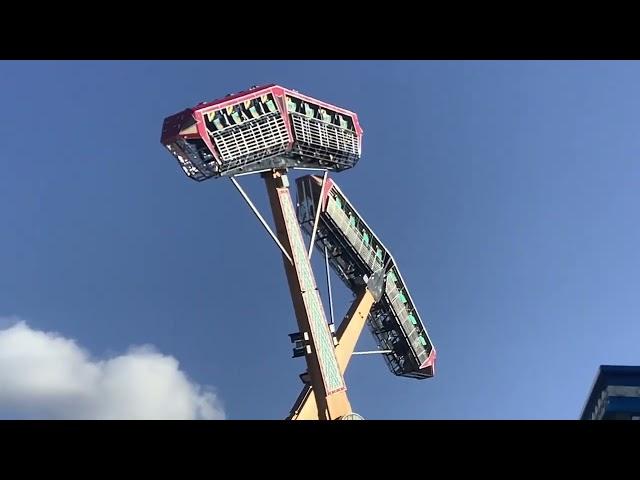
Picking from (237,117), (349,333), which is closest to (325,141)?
(237,117)

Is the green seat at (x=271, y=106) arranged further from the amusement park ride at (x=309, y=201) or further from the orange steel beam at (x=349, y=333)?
the orange steel beam at (x=349, y=333)

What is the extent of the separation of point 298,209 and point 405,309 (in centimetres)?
1319

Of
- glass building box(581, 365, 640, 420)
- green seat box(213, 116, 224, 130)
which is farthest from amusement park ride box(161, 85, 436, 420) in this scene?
glass building box(581, 365, 640, 420)

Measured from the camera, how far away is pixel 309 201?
128 ft

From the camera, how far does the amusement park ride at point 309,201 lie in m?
31.4

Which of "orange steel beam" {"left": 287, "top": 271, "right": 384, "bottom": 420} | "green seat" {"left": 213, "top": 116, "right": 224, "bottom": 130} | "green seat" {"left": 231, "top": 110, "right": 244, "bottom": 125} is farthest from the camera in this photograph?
"orange steel beam" {"left": 287, "top": 271, "right": 384, "bottom": 420}

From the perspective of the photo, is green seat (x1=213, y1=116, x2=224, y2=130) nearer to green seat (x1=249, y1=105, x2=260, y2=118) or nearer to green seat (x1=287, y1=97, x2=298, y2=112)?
green seat (x1=249, y1=105, x2=260, y2=118)

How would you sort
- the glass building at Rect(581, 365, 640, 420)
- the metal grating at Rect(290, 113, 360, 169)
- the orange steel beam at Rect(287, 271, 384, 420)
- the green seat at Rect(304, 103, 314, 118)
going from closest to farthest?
1. the glass building at Rect(581, 365, 640, 420)
2. the orange steel beam at Rect(287, 271, 384, 420)
3. the metal grating at Rect(290, 113, 360, 169)
4. the green seat at Rect(304, 103, 314, 118)

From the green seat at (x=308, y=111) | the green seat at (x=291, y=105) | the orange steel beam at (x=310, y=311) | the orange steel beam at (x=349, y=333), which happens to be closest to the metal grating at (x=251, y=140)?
the green seat at (x=291, y=105)

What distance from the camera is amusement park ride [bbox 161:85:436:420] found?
31.4m

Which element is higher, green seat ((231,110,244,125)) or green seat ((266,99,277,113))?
green seat ((266,99,277,113))
